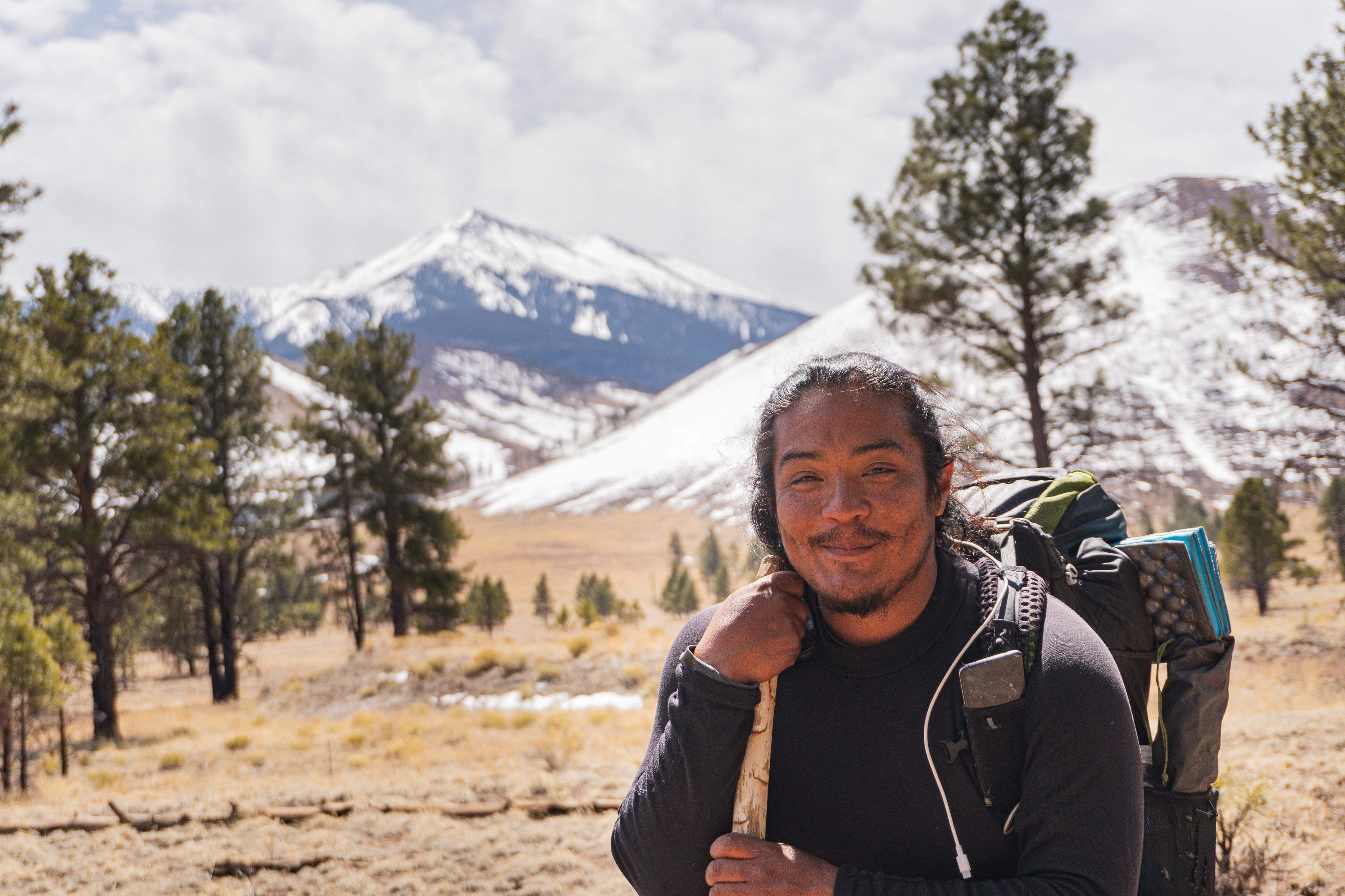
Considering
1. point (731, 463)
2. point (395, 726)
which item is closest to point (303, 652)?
point (395, 726)

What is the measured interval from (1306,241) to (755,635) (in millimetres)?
12166

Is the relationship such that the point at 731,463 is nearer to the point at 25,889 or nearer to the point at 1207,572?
the point at 1207,572

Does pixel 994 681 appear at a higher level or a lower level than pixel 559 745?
higher

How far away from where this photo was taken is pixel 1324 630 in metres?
15.2

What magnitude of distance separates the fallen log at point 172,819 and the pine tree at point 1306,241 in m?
13.1

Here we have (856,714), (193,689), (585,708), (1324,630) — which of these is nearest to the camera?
(856,714)

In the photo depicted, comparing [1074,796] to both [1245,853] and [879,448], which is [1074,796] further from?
[1245,853]

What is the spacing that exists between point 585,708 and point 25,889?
28.4 ft

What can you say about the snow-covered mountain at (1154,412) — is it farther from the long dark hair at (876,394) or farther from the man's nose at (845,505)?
the man's nose at (845,505)

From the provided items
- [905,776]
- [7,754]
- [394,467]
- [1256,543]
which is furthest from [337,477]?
[1256,543]

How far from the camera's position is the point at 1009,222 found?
14.3m

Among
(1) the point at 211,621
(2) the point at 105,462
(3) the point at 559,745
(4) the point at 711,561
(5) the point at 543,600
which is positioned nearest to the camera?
(3) the point at 559,745

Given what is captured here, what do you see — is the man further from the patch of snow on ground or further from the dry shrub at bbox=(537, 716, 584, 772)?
the patch of snow on ground

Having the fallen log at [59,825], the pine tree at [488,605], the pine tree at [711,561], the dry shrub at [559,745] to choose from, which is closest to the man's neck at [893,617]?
the dry shrub at [559,745]
